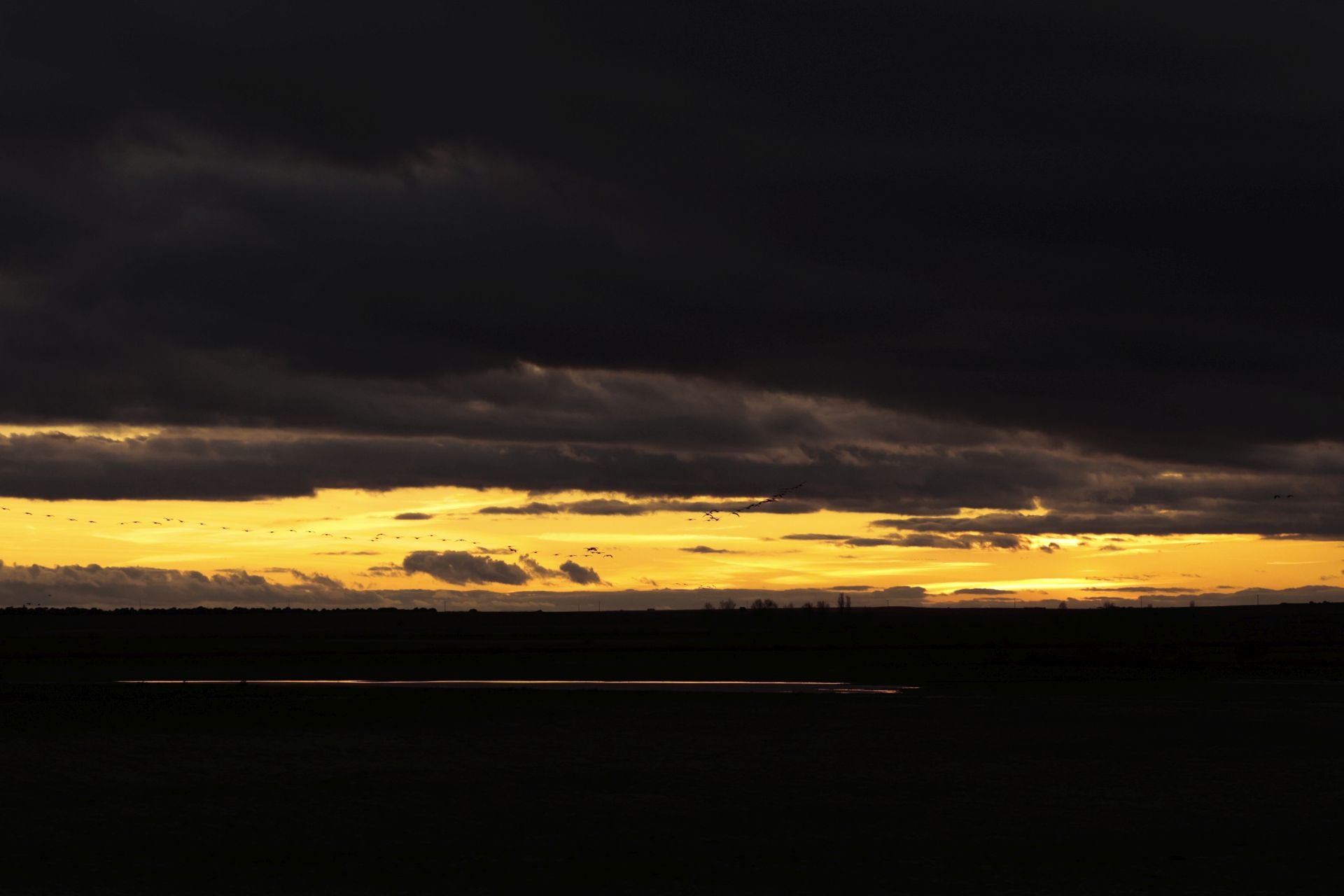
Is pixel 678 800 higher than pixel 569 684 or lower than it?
lower

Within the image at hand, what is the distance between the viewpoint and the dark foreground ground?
22.4m

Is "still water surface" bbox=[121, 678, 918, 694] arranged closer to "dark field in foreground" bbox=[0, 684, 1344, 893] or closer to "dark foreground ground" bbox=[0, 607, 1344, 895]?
"dark foreground ground" bbox=[0, 607, 1344, 895]

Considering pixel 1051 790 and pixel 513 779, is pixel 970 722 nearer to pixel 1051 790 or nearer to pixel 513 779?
pixel 1051 790

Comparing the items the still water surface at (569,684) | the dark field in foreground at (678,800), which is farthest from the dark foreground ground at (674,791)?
the still water surface at (569,684)

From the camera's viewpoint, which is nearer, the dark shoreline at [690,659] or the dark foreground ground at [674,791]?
the dark foreground ground at [674,791]

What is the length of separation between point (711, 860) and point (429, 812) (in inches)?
284

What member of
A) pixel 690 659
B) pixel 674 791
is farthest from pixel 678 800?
pixel 690 659

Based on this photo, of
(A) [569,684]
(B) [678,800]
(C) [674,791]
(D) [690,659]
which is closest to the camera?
(B) [678,800]

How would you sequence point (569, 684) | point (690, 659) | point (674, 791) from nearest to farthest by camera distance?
1. point (674, 791)
2. point (569, 684)
3. point (690, 659)

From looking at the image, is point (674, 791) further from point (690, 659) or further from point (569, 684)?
point (690, 659)

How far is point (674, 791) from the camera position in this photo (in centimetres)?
3111

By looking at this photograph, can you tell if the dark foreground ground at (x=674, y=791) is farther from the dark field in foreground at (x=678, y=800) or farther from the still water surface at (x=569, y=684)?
the still water surface at (x=569, y=684)

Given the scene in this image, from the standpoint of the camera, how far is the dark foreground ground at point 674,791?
2244 centimetres

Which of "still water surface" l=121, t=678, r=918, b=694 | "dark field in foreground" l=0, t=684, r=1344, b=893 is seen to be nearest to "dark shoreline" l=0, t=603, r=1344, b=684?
"still water surface" l=121, t=678, r=918, b=694
